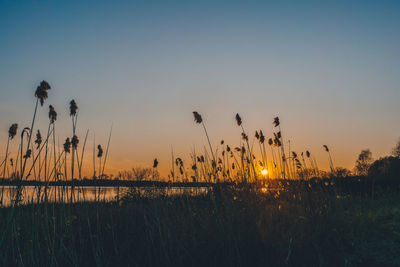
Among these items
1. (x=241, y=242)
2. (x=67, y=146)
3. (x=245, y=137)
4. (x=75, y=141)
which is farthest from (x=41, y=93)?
(x=245, y=137)

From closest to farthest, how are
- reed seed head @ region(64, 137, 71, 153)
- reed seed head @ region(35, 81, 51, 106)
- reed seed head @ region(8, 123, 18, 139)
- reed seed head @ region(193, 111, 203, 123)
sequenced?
reed seed head @ region(35, 81, 51, 106), reed seed head @ region(8, 123, 18, 139), reed seed head @ region(64, 137, 71, 153), reed seed head @ region(193, 111, 203, 123)

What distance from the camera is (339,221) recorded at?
12.9ft

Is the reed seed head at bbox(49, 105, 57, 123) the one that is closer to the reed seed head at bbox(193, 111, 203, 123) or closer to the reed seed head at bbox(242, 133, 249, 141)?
the reed seed head at bbox(193, 111, 203, 123)

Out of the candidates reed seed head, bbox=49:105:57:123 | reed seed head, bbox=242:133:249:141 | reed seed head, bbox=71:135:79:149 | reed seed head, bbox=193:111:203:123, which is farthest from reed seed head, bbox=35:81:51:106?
reed seed head, bbox=242:133:249:141

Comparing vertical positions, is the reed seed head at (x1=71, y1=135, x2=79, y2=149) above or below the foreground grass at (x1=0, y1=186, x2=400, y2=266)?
above

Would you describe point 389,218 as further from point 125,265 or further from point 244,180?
point 125,265

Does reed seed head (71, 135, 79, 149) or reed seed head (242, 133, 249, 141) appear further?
reed seed head (242, 133, 249, 141)

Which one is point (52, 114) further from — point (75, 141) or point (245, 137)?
point (245, 137)

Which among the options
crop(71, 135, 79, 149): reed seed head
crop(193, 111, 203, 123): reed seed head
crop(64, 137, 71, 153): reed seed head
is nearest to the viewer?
crop(71, 135, 79, 149): reed seed head

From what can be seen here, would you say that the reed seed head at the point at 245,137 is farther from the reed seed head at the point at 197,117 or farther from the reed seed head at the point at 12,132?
the reed seed head at the point at 12,132

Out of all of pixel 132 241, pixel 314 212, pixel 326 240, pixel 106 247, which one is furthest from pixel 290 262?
pixel 106 247

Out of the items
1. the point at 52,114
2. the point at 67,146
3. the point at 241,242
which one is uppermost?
the point at 52,114

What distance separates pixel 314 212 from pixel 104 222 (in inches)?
144

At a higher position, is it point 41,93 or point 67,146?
point 41,93
